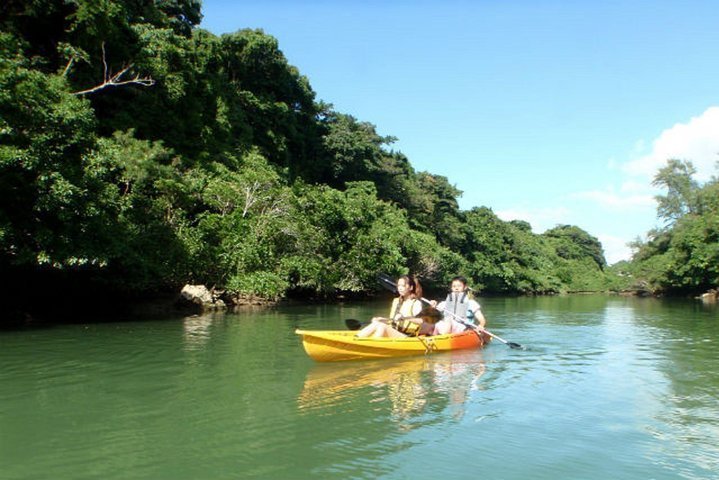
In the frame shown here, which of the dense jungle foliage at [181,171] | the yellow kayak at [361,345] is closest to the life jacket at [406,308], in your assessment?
the yellow kayak at [361,345]

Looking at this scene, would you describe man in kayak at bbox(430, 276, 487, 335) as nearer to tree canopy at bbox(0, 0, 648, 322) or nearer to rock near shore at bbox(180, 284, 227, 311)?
tree canopy at bbox(0, 0, 648, 322)

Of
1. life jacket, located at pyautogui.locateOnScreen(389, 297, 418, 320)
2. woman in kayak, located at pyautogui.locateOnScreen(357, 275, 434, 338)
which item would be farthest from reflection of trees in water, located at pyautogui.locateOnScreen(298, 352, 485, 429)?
life jacket, located at pyautogui.locateOnScreen(389, 297, 418, 320)

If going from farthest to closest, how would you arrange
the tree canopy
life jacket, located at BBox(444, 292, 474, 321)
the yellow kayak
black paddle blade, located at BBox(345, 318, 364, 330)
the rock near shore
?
1. the rock near shore
2. the tree canopy
3. life jacket, located at BBox(444, 292, 474, 321)
4. black paddle blade, located at BBox(345, 318, 364, 330)
5. the yellow kayak

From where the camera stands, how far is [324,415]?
18.1ft

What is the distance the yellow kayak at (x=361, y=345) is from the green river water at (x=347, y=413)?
17 centimetres

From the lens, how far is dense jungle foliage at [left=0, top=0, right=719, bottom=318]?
11.8 m

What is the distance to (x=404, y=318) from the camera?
8938 millimetres

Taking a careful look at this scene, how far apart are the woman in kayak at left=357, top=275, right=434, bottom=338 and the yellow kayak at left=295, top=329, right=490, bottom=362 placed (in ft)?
0.78

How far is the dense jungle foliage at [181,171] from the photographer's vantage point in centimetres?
1177

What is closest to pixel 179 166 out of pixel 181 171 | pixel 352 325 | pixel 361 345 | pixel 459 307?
pixel 181 171

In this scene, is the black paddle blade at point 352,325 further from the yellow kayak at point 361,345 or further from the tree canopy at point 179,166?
the tree canopy at point 179,166

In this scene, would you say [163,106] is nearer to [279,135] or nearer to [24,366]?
[279,135]

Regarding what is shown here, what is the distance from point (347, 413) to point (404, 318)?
347 centimetres

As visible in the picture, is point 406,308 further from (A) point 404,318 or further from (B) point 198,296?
(B) point 198,296
